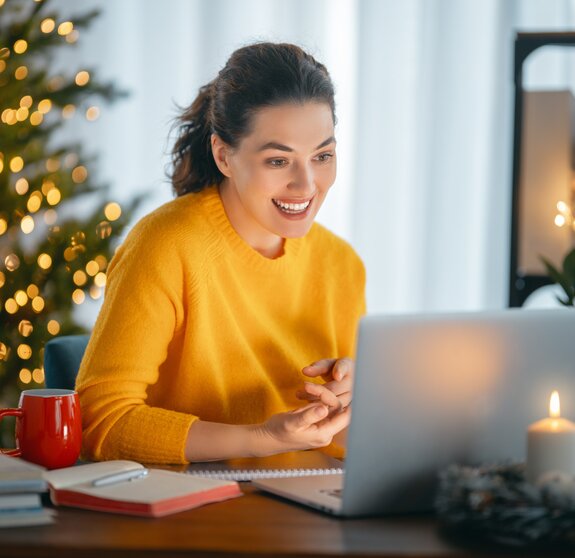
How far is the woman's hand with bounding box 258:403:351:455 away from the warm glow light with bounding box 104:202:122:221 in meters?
1.71

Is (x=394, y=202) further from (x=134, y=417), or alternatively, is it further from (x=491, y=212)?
(x=134, y=417)

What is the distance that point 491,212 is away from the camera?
3.32 metres

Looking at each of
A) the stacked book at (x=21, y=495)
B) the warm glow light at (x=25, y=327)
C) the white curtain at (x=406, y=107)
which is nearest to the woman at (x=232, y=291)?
the stacked book at (x=21, y=495)

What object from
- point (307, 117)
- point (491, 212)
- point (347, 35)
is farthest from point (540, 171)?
point (347, 35)

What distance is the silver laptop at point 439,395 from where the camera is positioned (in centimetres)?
104

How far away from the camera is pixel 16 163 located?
2.83 metres

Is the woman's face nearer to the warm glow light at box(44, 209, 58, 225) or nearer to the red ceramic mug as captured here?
the red ceramic mug

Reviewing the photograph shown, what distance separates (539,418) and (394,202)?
90.4 inches

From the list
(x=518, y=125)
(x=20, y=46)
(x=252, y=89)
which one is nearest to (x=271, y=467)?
(x=252, y=89)

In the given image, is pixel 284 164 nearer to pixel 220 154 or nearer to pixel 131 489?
pixel 220 154

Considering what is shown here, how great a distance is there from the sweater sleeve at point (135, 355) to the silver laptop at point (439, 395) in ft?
1.06

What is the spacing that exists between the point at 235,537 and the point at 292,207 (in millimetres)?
753

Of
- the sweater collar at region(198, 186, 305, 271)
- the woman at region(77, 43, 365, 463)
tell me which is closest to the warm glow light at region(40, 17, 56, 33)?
the woman at region(77, 43, 365, 463)

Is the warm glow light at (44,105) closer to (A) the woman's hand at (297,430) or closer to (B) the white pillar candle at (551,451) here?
(A) the woman's hand at (297,430)
